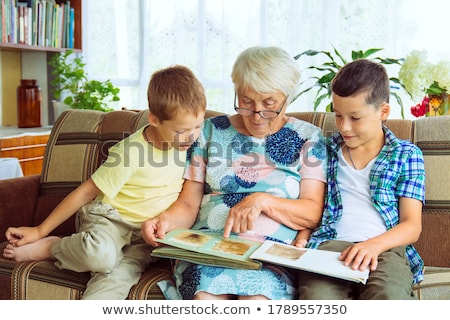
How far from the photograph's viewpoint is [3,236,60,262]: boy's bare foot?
5.93 feet

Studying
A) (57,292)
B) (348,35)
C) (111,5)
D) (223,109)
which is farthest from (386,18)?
(57,292)

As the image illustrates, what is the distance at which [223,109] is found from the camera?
3.94m

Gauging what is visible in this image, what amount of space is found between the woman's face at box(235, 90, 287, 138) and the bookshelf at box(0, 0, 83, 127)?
89.9 inches

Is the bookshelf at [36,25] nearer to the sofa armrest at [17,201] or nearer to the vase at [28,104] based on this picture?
the vase at [28,104]

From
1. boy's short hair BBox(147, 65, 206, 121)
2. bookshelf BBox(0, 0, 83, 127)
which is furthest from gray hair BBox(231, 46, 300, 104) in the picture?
bookshelf BBox(0, 0, 83, 127)

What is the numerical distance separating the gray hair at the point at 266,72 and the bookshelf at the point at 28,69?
227 centimetres

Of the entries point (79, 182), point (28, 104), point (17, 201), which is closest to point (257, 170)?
point (79, 182)

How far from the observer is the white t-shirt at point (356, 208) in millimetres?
1688

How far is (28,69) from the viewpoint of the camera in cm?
393

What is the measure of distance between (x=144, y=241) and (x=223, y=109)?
2.18m

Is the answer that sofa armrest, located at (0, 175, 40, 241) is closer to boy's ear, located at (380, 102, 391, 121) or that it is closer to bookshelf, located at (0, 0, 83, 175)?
bookshelf, located at (0, 0, 83, 175)

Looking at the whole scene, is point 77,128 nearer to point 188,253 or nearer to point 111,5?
point 188,253

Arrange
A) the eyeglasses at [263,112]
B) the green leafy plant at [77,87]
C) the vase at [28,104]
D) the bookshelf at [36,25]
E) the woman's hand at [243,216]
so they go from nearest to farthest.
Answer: the woman's hand at [243,216], the eyeglasses at [263,112], the bookshelf at [36,25], the green leafy plant at [77,87], the vase at [28,104]

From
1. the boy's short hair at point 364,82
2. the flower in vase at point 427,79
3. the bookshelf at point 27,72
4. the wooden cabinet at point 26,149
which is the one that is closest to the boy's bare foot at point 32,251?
the boy's short hair at point 364,82
